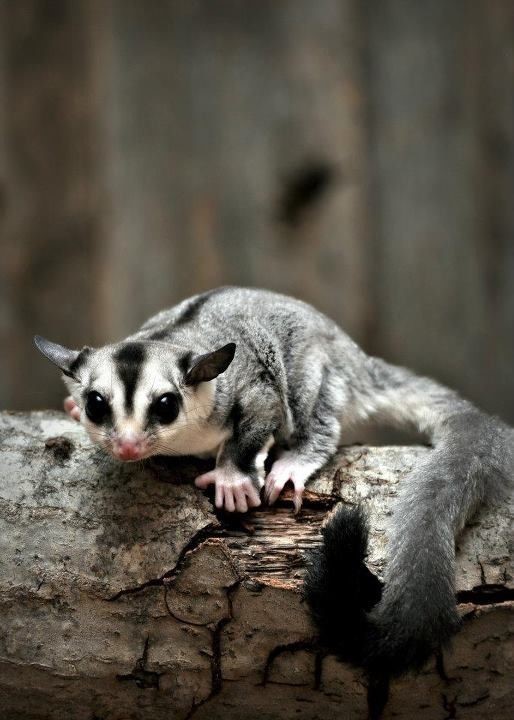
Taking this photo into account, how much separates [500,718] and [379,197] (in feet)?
12.3

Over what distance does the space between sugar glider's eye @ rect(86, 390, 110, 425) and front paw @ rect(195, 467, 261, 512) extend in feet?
1.17

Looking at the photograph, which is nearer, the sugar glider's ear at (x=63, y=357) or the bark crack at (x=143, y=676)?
the bark crack at (x=143, y=676)

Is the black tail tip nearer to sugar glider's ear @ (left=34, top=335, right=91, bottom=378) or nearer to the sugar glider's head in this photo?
the sugar glider's head

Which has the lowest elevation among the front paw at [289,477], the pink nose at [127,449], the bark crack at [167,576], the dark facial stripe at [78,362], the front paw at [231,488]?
the bark crack at [167,576]

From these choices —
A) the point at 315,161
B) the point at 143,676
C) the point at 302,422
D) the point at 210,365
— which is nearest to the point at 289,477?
the point at 302,422

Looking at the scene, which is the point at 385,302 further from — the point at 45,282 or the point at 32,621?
the point at 32,621

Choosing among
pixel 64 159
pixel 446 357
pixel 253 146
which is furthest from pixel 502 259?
pixel 64 159

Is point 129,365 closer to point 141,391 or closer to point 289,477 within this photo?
point 141,391

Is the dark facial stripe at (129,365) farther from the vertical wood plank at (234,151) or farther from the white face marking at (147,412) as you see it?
the vertical wood plank at (234,151)

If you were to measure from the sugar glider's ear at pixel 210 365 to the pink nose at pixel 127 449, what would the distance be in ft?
1.04

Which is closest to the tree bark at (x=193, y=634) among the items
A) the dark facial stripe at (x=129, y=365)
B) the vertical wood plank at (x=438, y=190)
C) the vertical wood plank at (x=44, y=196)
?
the dark facial stripe at (x=129, y=365)

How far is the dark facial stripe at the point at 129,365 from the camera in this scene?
2.44 metres

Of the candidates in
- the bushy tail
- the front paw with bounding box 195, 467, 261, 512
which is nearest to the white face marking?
the front paw with bounding box 195, 467, 261, 512

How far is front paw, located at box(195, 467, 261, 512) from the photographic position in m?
2.49
